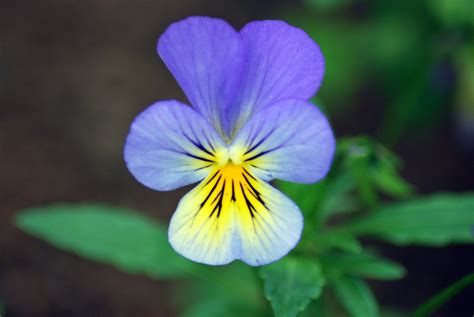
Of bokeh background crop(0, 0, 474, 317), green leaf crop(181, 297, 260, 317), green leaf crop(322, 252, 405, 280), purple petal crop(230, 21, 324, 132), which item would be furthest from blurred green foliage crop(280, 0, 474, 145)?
purple petal crop(230, 21, 324, 132)

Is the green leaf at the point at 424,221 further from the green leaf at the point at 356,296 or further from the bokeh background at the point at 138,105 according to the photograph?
the bokeh background at the point at 138,105

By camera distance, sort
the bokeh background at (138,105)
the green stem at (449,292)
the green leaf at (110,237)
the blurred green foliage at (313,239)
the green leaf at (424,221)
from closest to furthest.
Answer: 1. the green stem at (449,292)
2. the blurred green foliage at (313,239)
3. the green leaf at (424,221)
4. the green leaf at (110,237)
5. the bokeh background at (138,105)

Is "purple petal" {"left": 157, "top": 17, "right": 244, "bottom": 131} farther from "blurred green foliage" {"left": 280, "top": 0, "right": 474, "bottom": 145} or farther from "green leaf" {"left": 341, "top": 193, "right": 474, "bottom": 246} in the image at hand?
"blurred green foliage" {"left": 280, "top": 0, "right": 474, "bottom": 145}

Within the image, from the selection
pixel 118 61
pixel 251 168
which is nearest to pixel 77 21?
pixel 118 61

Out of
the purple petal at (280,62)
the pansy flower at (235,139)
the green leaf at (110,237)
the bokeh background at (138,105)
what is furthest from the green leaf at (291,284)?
the bokeh background at (138,105)

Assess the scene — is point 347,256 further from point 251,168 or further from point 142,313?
point 142,313

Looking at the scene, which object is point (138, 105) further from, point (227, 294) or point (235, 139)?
point (235, 139)
